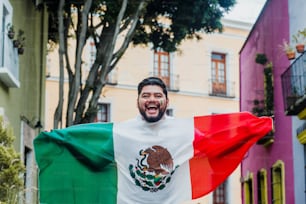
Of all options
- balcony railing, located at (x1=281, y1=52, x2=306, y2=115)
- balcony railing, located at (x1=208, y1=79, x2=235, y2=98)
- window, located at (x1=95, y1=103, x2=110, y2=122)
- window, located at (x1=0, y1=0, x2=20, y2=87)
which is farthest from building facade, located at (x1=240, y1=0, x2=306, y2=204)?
balcony railing, located at (x1=208, y1=79, x2=235, y2=98)

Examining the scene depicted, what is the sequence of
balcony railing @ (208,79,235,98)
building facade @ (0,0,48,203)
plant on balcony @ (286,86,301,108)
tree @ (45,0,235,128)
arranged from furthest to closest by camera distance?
balcony railing @ (208,79,235,98)
tree @ (45,0,235,128)
plant on balcony @ (286,86,301,108)
building facade @ (0,0,48,203)

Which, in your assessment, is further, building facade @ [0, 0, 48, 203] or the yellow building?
the yellow building

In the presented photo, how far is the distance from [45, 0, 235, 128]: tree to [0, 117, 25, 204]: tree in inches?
134

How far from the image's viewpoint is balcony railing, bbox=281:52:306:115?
8.70m

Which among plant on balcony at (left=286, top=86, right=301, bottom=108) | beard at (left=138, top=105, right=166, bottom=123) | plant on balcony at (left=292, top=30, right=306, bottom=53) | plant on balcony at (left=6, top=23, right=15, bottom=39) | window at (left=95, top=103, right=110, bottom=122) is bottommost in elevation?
beard at (left=138, top=105, right=166, bottom=123)

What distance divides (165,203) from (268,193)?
7.81 m

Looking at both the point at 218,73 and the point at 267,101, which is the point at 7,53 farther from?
the point at 218,73

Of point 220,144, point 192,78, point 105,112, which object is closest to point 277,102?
point 220,144

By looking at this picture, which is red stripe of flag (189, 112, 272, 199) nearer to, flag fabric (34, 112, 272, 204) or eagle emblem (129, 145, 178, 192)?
flag fabric (34, 112, 272, 204)

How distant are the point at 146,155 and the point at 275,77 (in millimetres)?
7241

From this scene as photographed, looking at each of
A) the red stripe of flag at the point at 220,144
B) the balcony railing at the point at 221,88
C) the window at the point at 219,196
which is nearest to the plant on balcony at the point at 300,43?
the red stripe of flag at the point at 220,144

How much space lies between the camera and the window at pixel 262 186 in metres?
12.2

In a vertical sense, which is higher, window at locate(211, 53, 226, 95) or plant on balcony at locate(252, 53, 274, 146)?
window at locate(211, 53, 226, 95)

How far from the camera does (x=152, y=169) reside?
14.2 ft
